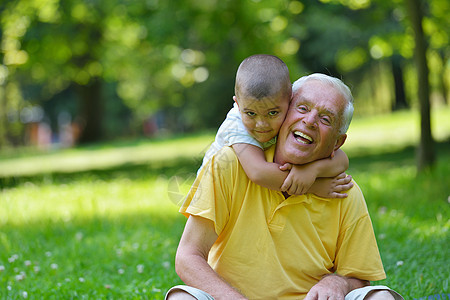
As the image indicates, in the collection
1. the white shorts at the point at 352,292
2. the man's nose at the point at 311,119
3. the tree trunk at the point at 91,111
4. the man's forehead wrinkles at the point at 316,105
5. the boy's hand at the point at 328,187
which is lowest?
the tree trunk at the point at 91,111

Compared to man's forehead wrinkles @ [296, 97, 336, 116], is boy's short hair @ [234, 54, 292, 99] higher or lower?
higher

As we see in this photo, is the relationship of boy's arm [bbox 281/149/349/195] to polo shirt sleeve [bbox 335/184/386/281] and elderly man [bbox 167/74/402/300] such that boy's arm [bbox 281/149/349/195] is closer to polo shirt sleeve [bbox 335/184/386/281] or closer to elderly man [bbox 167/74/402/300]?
elderly man [bbox 167/74/402/300]

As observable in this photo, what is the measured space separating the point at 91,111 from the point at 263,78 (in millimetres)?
24089

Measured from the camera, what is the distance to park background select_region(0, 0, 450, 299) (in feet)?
15.7

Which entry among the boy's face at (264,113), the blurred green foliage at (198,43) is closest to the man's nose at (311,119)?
the boy's face at (264,113)

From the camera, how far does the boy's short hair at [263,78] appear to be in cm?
259

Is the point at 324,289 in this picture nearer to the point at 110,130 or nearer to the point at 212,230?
the point at 212,230

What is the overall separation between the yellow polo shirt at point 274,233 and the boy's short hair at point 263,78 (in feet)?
1.04

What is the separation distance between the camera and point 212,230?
2695mm

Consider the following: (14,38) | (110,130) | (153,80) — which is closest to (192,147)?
(14,38)

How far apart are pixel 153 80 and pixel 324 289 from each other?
37.8 m

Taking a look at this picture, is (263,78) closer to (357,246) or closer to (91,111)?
(357,246)

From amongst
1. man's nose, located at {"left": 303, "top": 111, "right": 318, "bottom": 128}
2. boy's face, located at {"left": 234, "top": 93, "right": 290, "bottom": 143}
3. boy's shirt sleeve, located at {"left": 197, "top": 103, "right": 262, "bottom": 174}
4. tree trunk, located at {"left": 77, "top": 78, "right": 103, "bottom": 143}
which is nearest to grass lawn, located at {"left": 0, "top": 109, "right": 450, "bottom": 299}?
boy's shirt sleeve, located at {"left": 197, "top": 103, "right": 262, "bottom": 174}

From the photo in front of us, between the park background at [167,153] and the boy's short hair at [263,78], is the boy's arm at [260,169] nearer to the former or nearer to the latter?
the boy's short hair at [263,78]
